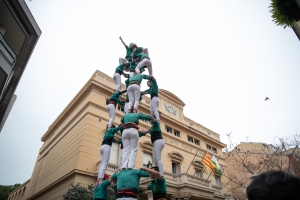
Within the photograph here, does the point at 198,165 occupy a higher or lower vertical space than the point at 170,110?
lower

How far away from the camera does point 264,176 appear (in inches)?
62.0

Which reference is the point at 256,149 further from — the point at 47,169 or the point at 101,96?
the point at 47,169

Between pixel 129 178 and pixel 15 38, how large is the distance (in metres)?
10.2

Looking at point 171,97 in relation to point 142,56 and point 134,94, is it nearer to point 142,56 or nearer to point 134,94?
point 142,56

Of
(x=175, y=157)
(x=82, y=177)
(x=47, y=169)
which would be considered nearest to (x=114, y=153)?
(x=82, y=177)

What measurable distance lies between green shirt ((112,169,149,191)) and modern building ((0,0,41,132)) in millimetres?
8540

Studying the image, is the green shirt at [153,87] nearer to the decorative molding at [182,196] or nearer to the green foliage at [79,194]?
the green foliage at [79,194]

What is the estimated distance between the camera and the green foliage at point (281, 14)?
19.1ft

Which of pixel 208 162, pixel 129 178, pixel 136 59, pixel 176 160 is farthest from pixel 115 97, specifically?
pixel 176 160

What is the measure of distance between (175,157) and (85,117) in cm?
994

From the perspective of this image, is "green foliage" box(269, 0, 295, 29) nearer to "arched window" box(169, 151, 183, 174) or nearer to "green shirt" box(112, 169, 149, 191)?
"green shirt" box(112, 169, 149, 191)

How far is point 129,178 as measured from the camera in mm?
4047

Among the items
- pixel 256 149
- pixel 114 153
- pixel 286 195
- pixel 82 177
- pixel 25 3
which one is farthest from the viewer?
pixel 256 149

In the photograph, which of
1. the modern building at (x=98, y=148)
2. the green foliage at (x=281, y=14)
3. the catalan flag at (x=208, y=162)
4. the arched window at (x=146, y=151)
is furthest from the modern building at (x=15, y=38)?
the catalan flag at (x=208, y=162)
